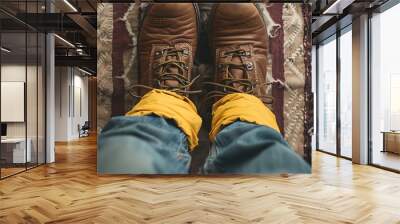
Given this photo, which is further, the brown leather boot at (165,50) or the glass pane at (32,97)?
the glass pane at (32,97)

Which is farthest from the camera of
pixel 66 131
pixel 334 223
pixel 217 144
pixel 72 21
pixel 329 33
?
pixel 66 131

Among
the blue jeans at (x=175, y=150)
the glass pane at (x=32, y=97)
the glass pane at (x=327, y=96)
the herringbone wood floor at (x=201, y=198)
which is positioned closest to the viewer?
→ the herringbone wood floor at (x=201, y=198)

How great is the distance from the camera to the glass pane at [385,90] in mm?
6781

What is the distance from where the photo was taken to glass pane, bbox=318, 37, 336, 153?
945cm

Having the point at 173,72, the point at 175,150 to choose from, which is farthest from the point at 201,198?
the point at 173,72

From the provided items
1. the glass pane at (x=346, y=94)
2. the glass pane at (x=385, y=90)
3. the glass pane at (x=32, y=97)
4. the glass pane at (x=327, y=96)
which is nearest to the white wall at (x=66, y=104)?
the glass pane at (x=32, y=97)

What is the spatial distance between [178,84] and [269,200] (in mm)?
2011

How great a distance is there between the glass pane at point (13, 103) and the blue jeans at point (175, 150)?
2188 mm

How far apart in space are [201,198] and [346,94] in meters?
5.45

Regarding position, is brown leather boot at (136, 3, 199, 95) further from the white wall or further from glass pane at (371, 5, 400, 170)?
the white wall

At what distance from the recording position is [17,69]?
6.70 m

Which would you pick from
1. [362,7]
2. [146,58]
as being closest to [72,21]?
→ [146,58]

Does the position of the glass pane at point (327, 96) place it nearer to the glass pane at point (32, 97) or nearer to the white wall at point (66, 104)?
the glass pane at point (32, 97)

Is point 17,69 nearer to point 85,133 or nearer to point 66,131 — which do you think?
point 66,131
